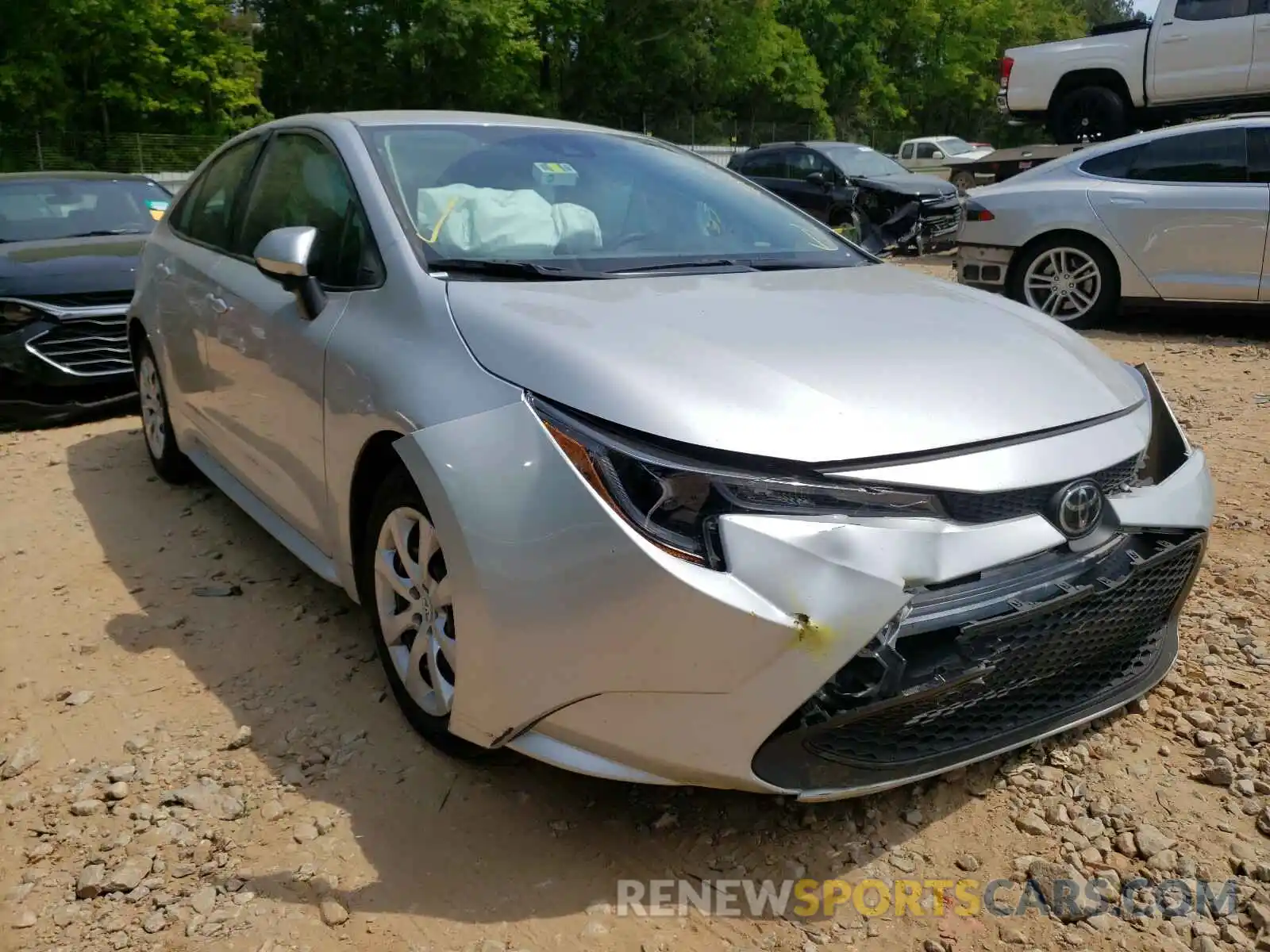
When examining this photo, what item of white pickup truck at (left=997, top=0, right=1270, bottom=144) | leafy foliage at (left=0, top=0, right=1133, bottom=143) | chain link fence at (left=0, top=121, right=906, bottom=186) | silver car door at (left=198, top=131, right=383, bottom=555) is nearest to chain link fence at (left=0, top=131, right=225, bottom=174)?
chain link fence at (left=0, top=121, right=906, bottom=186)

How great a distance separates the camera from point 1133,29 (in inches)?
466

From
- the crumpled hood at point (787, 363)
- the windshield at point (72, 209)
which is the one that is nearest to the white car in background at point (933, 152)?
the windshield at point (72, 209)

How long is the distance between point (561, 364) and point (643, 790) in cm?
105

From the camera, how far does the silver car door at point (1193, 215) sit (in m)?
7.11

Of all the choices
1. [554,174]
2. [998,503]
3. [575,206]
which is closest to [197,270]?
[554,174]

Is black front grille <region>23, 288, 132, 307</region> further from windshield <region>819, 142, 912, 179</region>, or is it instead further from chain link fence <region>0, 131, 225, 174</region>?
chain link fence <region>0, 131, 225, 174</region>

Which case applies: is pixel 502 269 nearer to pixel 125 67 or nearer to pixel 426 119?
pixel 426 119

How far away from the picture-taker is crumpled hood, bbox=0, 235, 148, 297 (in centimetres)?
597

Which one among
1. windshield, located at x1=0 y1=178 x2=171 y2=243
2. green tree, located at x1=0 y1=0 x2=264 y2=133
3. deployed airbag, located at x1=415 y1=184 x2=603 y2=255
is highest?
green tree, located at x1=0 y1=0 x2=264 y2=133

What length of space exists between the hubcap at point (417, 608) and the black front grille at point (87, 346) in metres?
4.04

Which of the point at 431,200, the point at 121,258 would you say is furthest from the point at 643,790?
the point at 121,258

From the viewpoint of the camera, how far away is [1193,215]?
23.8 ft

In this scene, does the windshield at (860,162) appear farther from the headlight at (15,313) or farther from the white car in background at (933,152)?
the headlight at (15,313)

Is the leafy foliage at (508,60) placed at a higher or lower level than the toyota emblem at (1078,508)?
higher
